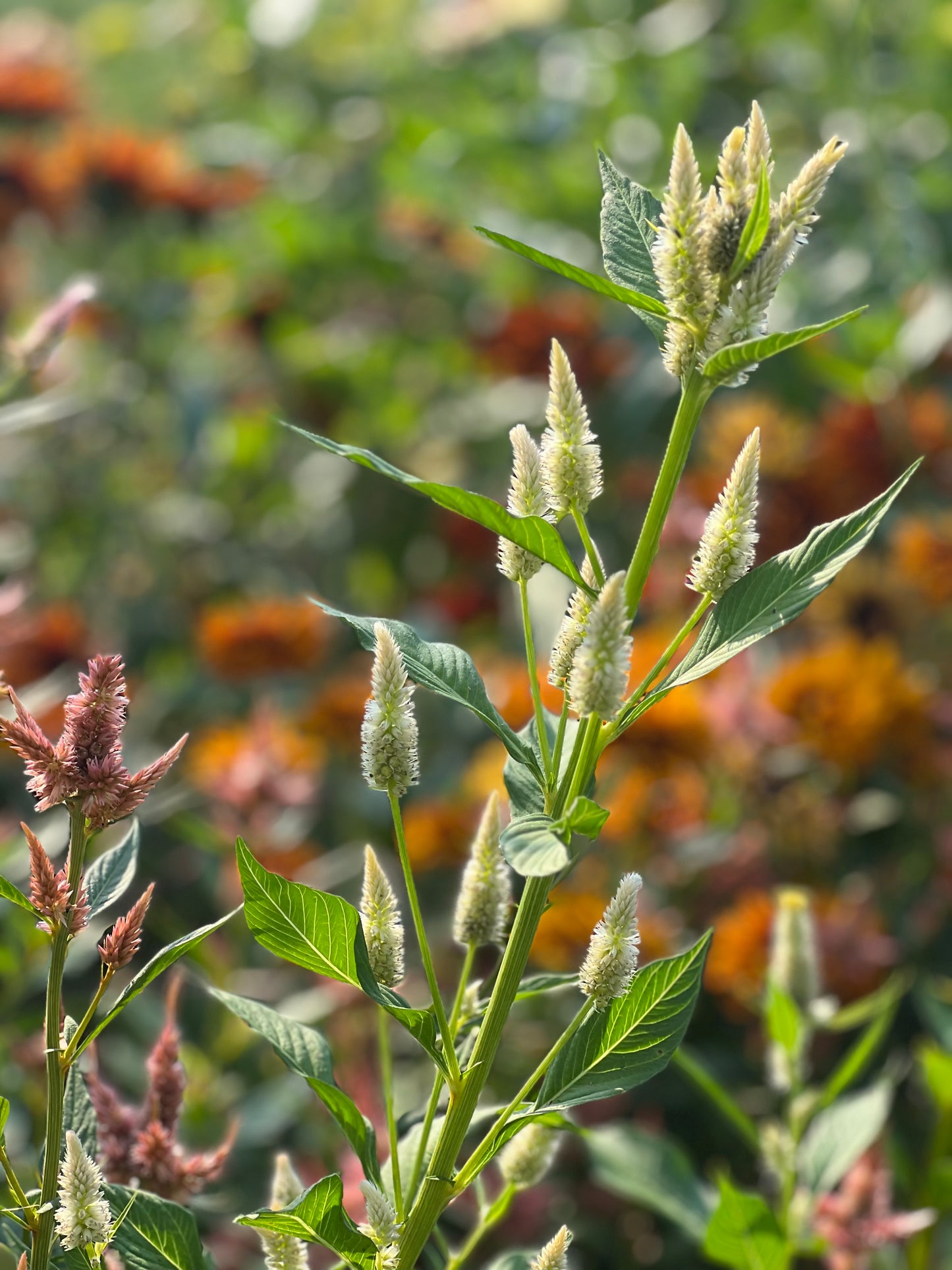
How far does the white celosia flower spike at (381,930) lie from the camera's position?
339 mm

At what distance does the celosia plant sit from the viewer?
1.00 ft

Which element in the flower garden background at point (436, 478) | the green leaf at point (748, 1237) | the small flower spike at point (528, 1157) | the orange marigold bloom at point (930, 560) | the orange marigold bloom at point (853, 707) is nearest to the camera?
the small flower spike at point (528, 1157)

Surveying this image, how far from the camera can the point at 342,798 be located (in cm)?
112

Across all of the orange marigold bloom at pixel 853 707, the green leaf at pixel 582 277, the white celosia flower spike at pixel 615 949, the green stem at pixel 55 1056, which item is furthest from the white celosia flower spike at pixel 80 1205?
the orange marigold bloom at pixel 853 707

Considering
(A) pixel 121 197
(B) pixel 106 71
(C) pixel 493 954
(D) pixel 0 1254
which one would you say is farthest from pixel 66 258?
(D) pixel 0 1254

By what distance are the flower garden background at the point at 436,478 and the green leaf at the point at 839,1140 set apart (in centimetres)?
4

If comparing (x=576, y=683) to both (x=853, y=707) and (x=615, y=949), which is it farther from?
(x=853, y=707)

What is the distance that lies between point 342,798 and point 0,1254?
2.12ft

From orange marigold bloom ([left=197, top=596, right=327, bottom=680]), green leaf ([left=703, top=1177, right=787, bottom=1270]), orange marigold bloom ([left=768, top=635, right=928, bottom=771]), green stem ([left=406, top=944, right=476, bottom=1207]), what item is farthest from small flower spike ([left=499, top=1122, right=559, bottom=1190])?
orange marigold bloom ([left=197, top=596, right=327, bottom=680])

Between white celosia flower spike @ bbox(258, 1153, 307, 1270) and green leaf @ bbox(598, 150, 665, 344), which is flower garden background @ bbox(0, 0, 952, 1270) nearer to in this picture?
white celosia flower spike @ bbox(258, 1153, 307, 1270)

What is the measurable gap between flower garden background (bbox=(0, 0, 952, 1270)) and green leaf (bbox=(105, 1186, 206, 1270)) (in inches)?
2.0

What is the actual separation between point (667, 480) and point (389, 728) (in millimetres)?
90

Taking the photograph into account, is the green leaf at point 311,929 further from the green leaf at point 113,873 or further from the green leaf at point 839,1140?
the green leaf at point 839,1140

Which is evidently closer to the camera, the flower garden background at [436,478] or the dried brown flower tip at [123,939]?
the dried brown flower tip at [123,939]
